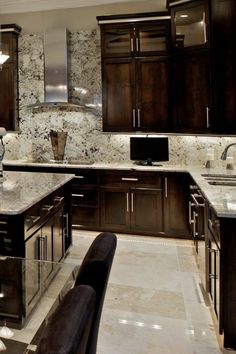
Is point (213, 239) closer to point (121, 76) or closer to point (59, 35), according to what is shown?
point (121, 76)

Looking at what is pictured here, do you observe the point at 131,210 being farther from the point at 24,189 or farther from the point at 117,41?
the point at 117,41

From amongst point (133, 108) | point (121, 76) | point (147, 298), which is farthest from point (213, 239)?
point (121, 76)

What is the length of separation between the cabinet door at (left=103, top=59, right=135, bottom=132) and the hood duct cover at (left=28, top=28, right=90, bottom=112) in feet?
1.58

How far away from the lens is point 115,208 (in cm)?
452

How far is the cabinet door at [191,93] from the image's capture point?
407 centimetres

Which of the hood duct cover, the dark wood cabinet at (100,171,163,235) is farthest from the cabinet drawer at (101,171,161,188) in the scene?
the hood duct cover

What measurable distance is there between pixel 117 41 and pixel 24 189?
2892 mm

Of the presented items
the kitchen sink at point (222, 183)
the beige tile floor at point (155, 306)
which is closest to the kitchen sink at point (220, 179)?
the kitchen sink at point (222, 183)

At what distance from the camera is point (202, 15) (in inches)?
155

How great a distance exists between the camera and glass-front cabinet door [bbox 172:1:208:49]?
3951 millimetres

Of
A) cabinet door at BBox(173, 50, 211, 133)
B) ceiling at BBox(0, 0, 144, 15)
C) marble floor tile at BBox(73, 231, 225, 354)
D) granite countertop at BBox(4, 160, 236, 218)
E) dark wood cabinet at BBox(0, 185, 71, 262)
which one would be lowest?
marble floor tile at BBox(73, 231, 225, 354)

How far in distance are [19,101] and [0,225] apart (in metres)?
3.53

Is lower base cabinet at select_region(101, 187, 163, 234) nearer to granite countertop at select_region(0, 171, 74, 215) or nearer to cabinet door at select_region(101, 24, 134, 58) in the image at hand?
granite countertop at select_region(0, 171, 74, 215)

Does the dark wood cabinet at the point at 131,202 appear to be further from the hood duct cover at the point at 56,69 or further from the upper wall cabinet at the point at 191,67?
the hood duct cover at the point at 56,69
